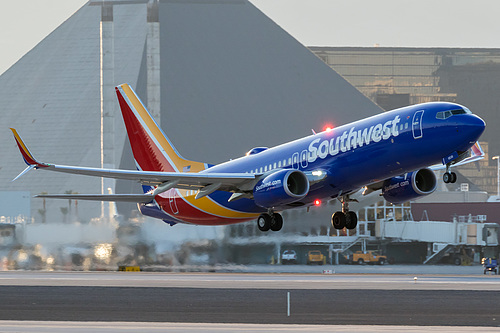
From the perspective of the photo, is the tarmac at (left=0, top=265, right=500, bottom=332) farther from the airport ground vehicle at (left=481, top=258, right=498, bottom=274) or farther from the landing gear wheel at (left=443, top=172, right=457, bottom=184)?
the landing gear wheel at (left=443, top=172, right=457, bottom=184)

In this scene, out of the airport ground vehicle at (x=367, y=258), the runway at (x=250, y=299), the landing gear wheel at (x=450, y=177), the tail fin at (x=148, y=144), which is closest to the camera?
the landing gear wheel at (x=450, y=177)

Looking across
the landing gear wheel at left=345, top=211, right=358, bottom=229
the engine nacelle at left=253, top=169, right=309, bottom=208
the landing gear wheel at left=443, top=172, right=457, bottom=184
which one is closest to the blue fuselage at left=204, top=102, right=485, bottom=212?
the engine nacelle at left=253, top=169, right=309, bottom=208

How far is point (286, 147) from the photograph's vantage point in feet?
186

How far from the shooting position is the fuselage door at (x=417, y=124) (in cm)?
5006

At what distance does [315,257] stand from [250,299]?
19.9 meters

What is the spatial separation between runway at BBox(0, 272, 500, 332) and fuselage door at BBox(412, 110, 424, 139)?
21.9 meters

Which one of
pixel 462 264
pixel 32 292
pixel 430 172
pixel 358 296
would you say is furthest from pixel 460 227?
pixel 430 172

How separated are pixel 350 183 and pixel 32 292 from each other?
188 ft

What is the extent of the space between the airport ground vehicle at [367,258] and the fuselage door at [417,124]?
68.9 metres

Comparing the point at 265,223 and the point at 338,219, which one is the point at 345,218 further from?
the point at 265,223

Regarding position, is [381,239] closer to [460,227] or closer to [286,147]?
[460,227]

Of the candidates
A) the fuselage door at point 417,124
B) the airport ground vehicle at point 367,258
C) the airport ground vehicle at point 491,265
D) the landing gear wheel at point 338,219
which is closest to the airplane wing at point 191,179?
the landing gear wheel at point 338,219

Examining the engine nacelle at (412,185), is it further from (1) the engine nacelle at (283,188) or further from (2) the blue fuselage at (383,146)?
(1) the engine nacelle at (283,188)

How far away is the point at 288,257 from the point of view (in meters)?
109
